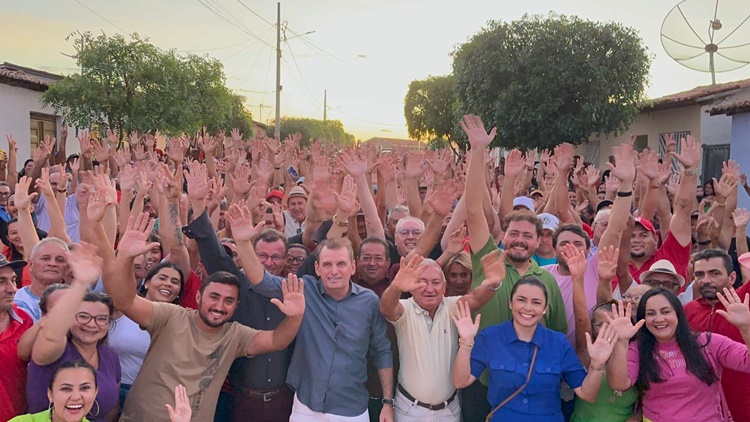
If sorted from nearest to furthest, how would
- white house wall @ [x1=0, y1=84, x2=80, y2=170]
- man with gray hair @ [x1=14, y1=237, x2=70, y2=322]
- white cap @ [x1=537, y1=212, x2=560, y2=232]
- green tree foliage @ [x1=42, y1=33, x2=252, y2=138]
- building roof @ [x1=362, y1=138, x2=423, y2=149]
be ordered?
man with gray hair @ [x1=14, y1=237, x2=70, y2=322], white cap @ [x1=537, y1=212, x2=560, y2=232], building roof @ [x1=362, y1=138, x2=423, y2=149], green tree foliage @ [x1=42, y1=33, x2=252, y2=138], white house wall @ [x1=0, y1=84, x2=80, y2=170]

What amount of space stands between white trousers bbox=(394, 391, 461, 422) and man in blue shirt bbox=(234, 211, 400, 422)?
2.4 inches

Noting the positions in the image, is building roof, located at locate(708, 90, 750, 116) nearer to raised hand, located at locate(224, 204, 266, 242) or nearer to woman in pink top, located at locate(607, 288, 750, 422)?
woman in pink top, located at locate(607, 288, 750, 422)

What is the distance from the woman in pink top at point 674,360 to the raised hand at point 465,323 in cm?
76

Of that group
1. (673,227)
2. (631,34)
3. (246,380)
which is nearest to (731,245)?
(673,227)

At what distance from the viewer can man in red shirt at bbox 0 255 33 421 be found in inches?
140

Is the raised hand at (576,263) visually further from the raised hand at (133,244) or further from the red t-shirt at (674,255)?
the raised hand at (133,244)

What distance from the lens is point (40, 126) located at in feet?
68.8

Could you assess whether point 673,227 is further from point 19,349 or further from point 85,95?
point 85,95

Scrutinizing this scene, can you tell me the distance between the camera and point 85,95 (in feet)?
52.5

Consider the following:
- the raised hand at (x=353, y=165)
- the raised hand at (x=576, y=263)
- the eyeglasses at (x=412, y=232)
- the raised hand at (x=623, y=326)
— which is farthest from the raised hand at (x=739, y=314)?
the raised hand at (x=353, y=165)

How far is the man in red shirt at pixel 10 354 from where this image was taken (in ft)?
11.6

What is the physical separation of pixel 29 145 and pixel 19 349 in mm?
18884

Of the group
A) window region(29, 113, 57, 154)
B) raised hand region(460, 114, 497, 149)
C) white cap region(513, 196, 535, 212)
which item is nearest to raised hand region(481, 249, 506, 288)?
raised hand region(460, 114, 497, 149)

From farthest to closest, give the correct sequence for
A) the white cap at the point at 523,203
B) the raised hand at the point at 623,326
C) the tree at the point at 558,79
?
1. the tree at the point at 558,79
2. the white cap at the point at 523,203
3. the raised hand at the point at 623,326
